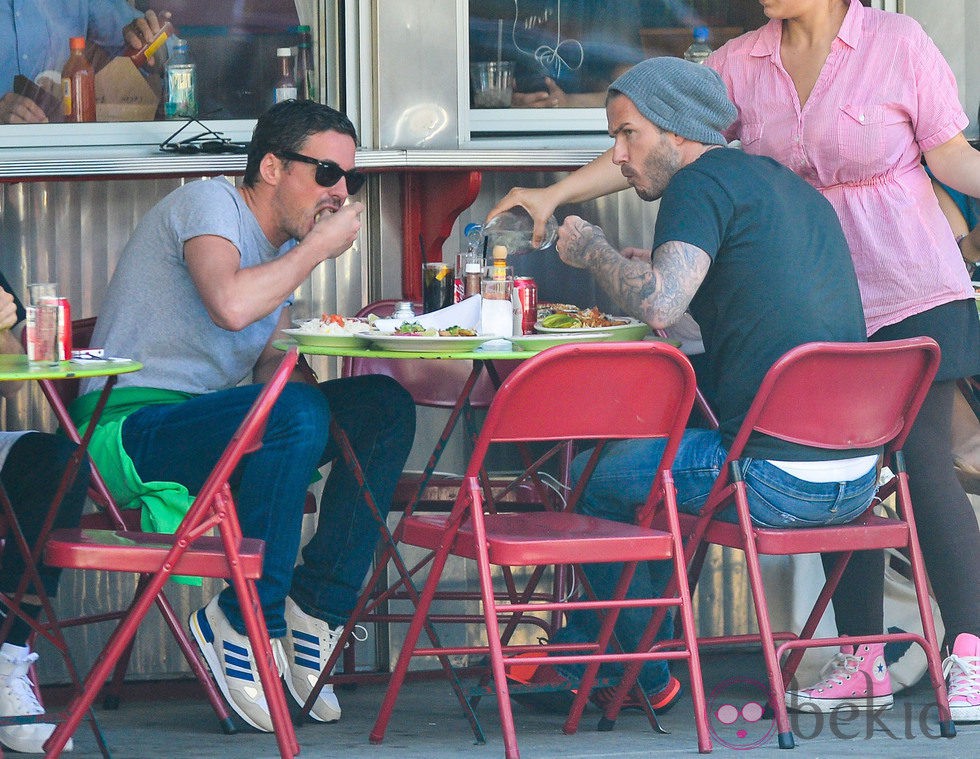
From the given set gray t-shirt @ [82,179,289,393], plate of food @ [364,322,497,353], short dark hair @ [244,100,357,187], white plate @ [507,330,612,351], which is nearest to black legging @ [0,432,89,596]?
gray t-shirt @ [82,179,289,393]

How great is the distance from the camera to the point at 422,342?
3.45m

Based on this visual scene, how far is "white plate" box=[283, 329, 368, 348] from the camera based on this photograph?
11.7ft

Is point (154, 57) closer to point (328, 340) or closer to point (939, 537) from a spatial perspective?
point (328, 340)

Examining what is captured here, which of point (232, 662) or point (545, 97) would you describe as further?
point (545, 97)

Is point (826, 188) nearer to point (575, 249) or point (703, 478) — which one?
point (575, 249)

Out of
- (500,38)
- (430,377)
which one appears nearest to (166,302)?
(430,377)

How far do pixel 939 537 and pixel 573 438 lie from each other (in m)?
1.14

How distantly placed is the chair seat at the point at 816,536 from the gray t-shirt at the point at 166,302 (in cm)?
133

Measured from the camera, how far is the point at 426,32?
4.66 m

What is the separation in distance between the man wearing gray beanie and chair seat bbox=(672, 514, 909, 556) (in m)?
0.04

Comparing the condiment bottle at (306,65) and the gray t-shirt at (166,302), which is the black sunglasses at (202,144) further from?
the gray t-shirt at (166,302)

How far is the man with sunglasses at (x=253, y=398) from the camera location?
355cm

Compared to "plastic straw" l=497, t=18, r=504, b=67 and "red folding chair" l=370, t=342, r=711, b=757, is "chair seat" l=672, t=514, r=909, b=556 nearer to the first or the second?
"red folding chair" l=370, t=342, r=711, b=757

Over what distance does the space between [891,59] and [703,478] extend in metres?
1.31
